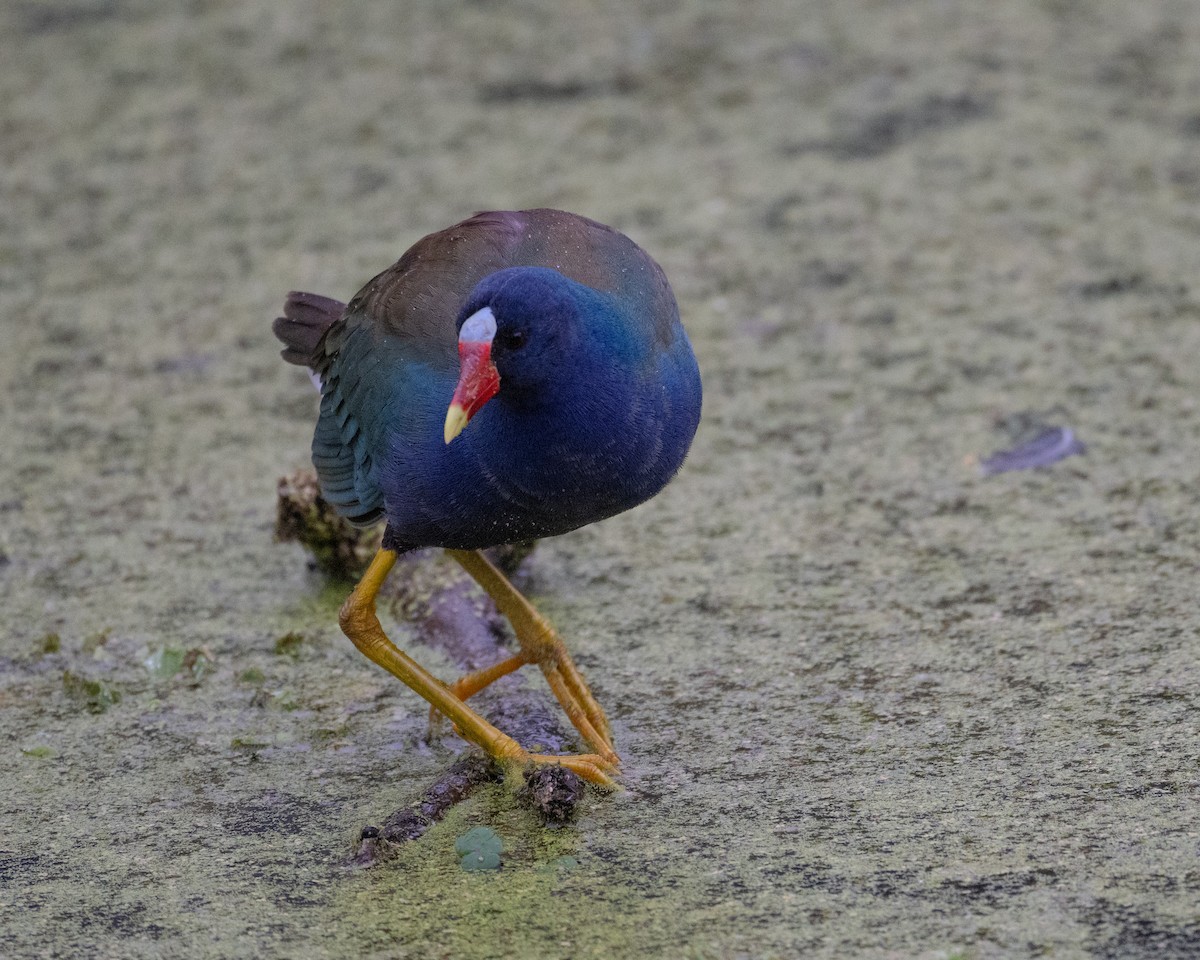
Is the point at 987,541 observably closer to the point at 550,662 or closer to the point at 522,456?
the point at 550,662

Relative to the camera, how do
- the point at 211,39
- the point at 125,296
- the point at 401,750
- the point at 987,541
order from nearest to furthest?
the point at 401,750
the point at 987,541
the point at 125,296
the point at 211,39

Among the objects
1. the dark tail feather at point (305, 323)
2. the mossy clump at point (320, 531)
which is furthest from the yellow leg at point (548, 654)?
the dark tail feather at point (305, 323)

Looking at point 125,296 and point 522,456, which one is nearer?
point 522,456

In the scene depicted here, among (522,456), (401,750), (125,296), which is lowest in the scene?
(401,750)

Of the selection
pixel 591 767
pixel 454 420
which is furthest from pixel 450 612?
pixel 454 420

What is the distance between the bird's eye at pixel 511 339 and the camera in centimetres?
239

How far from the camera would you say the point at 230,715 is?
2.98 metres

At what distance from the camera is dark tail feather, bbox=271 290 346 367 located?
10.6 ft

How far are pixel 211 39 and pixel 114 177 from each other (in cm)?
108

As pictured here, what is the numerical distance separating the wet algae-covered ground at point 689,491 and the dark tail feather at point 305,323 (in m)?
0.51

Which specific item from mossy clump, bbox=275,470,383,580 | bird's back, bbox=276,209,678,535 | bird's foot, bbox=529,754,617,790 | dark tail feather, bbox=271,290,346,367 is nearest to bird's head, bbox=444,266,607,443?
bird's back, bbox=276,209,678,535

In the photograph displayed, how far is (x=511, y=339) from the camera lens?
2393 millimetres

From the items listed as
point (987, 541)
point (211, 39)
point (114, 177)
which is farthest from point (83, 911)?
point (211, 39)

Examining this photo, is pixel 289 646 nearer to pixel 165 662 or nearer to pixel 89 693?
pixel 165 662
